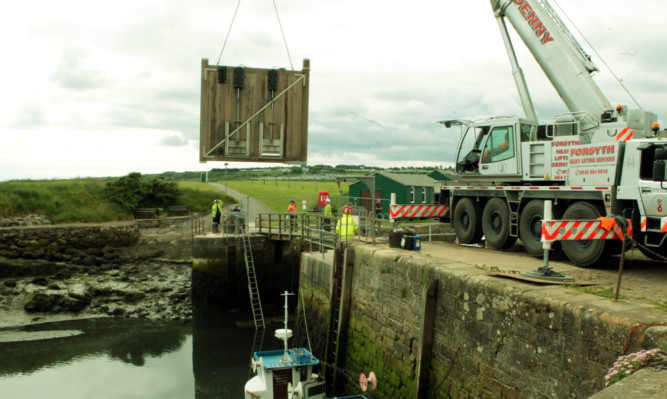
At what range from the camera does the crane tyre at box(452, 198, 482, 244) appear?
13672mm

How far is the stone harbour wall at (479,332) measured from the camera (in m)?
5.92

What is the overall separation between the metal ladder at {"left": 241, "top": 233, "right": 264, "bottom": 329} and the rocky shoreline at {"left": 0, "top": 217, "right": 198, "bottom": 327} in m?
2.98

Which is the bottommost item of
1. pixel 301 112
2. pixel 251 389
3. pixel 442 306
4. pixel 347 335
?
pixel 251 389

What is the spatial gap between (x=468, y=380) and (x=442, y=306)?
1.23 meters

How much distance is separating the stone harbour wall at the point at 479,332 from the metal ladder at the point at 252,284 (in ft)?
22.5

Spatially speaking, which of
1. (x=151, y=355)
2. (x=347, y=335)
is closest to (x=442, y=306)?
(x=347, y=335)

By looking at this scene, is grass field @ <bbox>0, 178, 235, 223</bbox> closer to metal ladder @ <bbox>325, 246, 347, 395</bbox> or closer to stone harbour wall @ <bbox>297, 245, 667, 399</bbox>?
metal ladder @ <bbox>325, 246, 347, 395</bbox>

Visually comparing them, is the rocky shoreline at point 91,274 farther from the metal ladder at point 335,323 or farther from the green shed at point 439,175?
the green shed at point 439,175

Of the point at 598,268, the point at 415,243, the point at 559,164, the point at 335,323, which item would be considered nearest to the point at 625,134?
the point at 559,164

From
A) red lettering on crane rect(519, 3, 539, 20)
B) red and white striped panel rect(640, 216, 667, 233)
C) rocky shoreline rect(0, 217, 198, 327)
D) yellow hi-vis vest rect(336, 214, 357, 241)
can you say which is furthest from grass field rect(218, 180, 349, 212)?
red and white striped panel rect(640, 216, 667, 233)

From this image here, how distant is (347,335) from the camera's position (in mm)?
12031

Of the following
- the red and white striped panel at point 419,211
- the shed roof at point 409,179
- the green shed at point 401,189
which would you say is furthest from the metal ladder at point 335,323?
the shed roof at point 409,179

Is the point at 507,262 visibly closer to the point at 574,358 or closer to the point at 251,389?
the point at 574,358

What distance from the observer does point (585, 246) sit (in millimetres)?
10180
